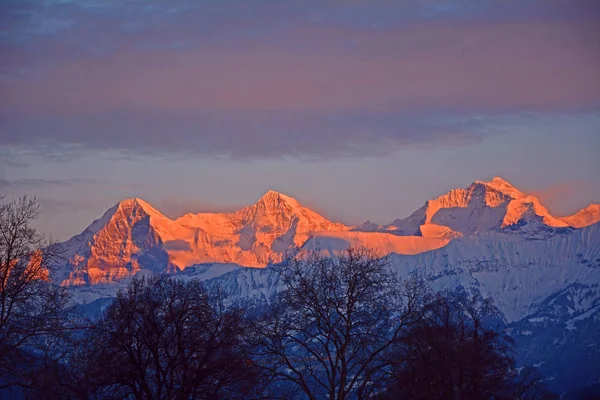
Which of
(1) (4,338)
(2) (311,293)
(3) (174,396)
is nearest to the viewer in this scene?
(1) (4,338)

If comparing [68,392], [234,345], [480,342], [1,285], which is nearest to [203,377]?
[234,345]

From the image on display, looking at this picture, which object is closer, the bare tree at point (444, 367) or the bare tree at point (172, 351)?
the bare tree at point (172, 351)

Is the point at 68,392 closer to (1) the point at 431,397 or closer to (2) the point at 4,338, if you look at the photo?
(2) the point at 4,338

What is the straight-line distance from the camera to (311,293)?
6462cm

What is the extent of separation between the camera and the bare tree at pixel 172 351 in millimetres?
55812

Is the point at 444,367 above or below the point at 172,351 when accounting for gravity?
below

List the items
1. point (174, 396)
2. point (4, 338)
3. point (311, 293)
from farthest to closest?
point (311, 293), point (174, 396), point (4, 338)

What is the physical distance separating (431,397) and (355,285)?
7029mm

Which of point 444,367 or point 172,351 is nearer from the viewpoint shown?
point 172,351

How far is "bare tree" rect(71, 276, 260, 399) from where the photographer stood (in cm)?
5581

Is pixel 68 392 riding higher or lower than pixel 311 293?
lower

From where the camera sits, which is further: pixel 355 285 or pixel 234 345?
pixel 355 285

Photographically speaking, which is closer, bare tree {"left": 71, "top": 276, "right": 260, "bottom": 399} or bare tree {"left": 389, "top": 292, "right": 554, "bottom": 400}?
bare tree {"left": 71, "top": 276, "right": 260, "bottom": 399}

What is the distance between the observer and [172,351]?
59.2 m
